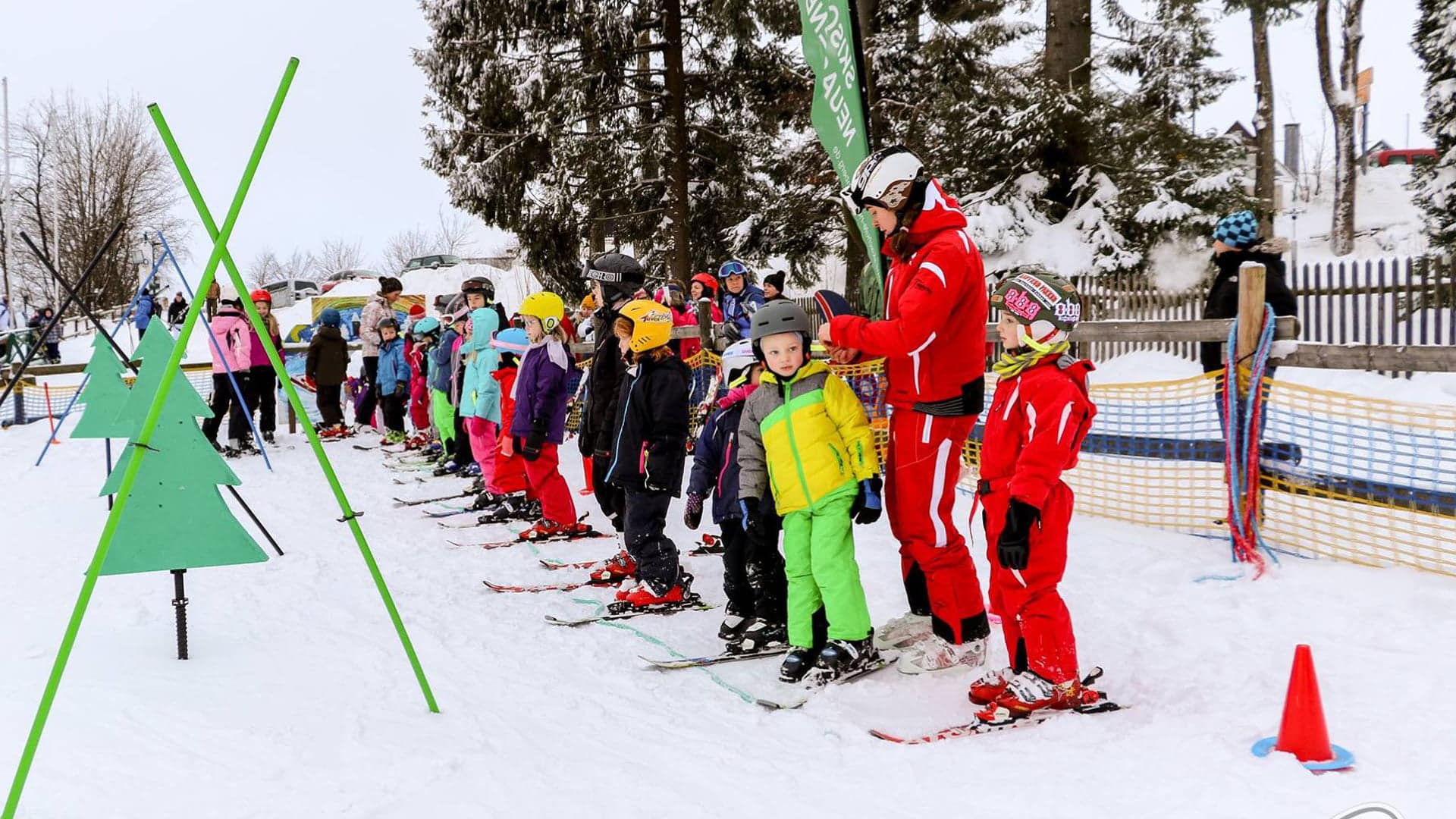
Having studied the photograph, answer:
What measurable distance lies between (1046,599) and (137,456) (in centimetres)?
312

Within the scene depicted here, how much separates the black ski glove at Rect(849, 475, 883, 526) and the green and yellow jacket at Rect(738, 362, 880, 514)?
0.04 metres

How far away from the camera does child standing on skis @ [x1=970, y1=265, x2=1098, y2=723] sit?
137 inches

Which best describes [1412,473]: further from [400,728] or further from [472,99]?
[472,99]

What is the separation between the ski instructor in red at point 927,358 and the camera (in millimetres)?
3934

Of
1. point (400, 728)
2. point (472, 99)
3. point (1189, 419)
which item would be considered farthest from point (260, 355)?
point (1189, 419)

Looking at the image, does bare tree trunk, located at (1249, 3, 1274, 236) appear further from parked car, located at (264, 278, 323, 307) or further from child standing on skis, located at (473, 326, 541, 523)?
parked car, located at (264, 278, 323, 307)

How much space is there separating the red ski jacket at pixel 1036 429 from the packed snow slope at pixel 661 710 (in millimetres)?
923

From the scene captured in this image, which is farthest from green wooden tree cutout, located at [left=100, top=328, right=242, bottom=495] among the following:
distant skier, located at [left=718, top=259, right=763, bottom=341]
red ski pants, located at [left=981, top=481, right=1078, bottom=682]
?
distant skier, located at [left=718, top=259, right=763, bottom=341]

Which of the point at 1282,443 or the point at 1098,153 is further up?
the point at 1098,153

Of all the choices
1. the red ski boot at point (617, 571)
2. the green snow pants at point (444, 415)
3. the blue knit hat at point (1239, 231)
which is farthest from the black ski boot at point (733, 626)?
the green snow pants at point (444, 415)

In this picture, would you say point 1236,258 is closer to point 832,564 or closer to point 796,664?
point 832,564

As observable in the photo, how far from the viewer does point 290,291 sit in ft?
163

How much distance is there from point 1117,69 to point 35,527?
52.7ft

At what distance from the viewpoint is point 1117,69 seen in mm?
16109
